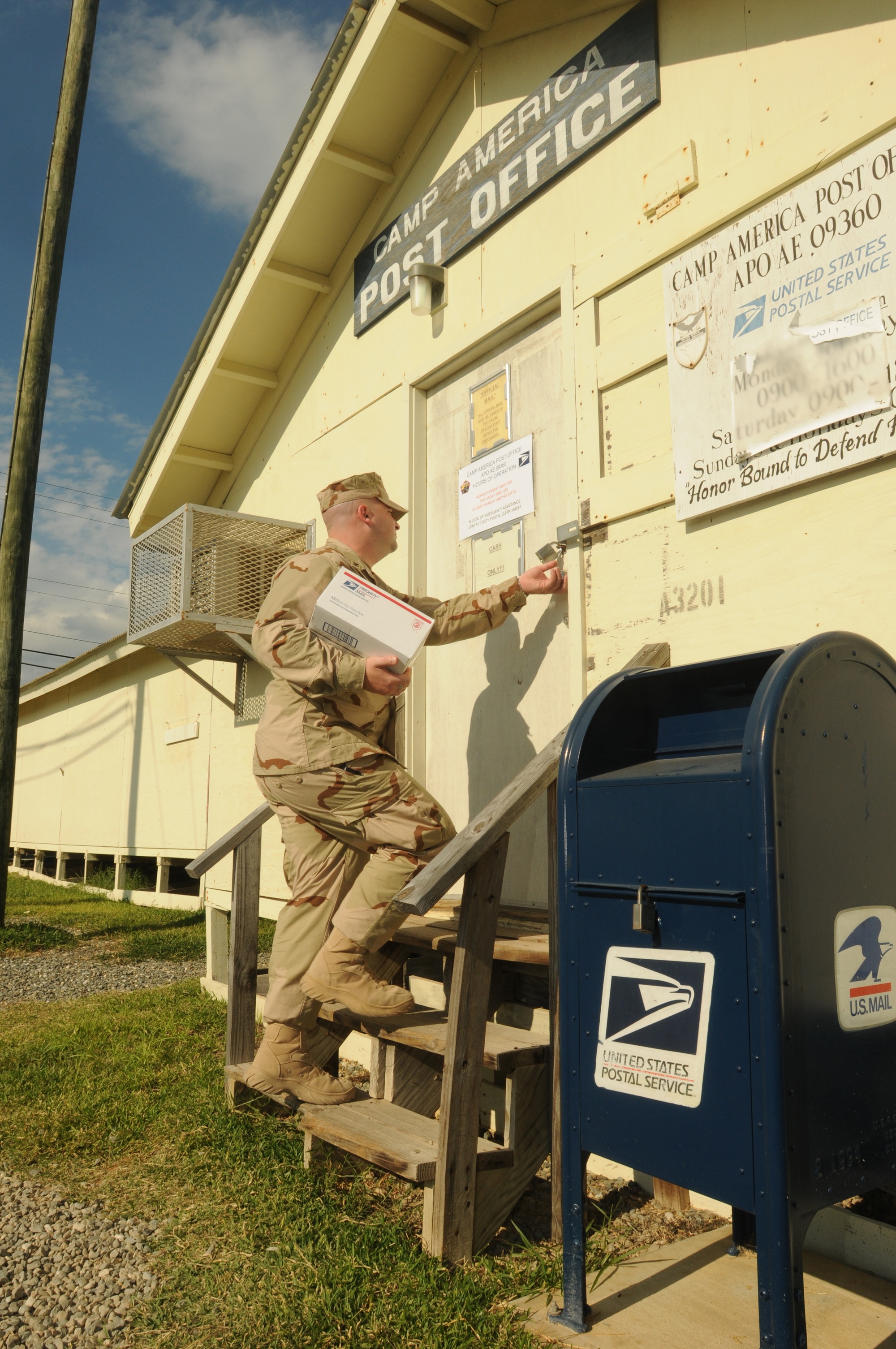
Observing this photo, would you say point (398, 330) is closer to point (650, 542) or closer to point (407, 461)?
point (407, 461)

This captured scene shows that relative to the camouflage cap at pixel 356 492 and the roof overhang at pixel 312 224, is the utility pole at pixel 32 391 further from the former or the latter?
the camouflage cap at pixel 356 492

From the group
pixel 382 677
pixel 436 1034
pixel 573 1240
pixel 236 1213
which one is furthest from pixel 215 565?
pixel 573 1240

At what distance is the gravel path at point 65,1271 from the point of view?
7.70ft

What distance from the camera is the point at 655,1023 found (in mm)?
2154

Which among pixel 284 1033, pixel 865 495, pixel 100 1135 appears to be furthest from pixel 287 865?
pixel 865 495

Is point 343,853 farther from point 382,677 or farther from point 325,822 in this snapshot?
point 382,677

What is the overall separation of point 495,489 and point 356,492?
1088 mm

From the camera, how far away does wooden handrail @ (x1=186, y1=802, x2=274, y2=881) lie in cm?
402

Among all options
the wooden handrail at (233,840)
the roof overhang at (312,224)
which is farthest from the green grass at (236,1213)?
the roof overhang at (312,224)

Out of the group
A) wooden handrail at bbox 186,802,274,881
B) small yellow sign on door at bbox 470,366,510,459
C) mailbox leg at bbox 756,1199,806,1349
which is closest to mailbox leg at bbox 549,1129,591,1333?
mailbox leg at bbox 756,1199,806,1349

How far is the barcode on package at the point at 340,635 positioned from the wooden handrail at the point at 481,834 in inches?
31.3

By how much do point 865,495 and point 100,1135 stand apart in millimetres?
3442

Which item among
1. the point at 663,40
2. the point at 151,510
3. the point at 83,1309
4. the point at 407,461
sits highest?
the point at 663,40

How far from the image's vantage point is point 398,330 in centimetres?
550
